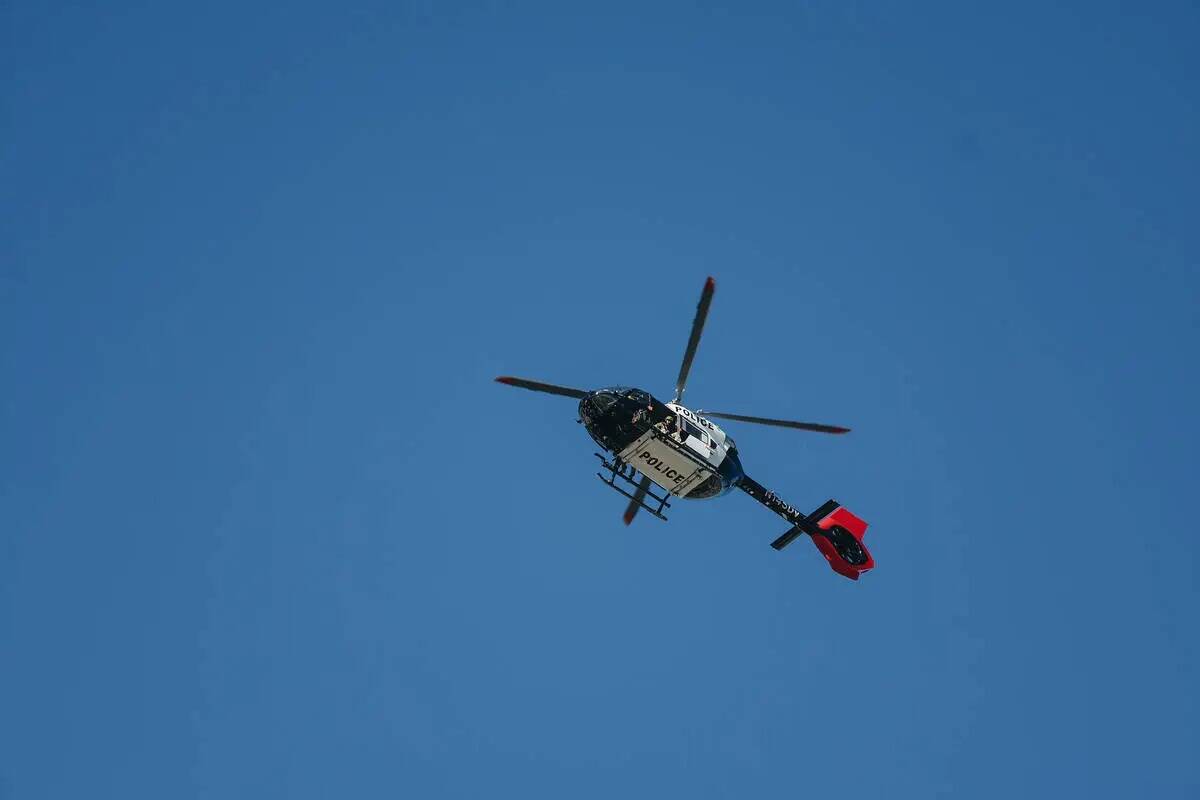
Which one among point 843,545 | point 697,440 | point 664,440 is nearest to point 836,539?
point 843,545

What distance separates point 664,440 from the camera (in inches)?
1223

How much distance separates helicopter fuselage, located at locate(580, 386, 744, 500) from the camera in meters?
30.5

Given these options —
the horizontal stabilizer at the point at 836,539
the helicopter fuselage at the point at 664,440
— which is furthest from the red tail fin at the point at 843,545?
the helicopter fuselage at the point at 664,440

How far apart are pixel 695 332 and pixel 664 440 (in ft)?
9.72

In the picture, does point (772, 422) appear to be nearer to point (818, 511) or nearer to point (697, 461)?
point (697, 461)

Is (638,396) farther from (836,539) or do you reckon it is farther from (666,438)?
(836,539)

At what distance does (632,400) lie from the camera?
100 feet

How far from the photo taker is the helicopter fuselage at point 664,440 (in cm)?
3053

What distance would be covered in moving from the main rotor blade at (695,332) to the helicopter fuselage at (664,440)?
58 cm

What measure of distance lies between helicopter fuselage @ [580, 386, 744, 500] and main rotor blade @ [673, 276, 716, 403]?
575 mm

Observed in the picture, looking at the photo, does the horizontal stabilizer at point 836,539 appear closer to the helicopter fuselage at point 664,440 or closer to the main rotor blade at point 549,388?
the helicopter fuselage at point 664,440

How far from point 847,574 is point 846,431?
6.58m

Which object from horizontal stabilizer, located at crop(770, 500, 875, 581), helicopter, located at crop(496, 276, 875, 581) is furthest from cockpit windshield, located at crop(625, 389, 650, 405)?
horizontal stabilizer, located at crop(770, 500, 875, 581)

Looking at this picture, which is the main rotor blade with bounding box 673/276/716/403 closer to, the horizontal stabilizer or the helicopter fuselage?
the helicopter fuselage
